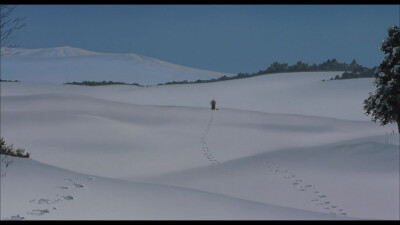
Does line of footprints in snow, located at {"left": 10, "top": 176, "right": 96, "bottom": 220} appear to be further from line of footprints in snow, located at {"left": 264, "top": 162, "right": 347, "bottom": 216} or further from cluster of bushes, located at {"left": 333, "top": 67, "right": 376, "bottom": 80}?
cluster of bushes, located at {"left": 333, "top": 67, "right": 376, "bottom": 80}

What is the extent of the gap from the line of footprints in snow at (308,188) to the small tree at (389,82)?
768 cm

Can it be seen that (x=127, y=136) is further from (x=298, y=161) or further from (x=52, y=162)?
(x=298, y=161)

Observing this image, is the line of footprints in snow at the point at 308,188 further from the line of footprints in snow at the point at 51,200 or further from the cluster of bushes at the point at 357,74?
the cluster of bushes at the point at 357,74

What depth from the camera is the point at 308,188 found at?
1352cm

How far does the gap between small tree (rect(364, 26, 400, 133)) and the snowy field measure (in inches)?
54.6

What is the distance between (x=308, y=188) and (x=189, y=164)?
697 centimetres

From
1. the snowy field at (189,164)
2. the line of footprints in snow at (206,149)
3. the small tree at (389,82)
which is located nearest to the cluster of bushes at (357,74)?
the snowy field at (189,164)

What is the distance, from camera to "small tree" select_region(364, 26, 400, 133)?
22.5 m

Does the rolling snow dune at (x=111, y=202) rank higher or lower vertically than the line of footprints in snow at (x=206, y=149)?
lower

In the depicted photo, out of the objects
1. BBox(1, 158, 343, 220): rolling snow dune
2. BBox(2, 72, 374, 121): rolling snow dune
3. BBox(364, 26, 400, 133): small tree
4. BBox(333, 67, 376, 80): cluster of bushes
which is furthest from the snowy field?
BBox(333, 67, 376, 80): cluster of bushes

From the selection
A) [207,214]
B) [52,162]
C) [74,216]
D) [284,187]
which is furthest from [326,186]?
[52,162]

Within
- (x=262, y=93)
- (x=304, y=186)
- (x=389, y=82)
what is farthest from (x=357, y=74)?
(x=304, y=186)

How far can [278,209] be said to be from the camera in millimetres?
9062

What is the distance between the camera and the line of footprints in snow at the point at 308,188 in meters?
11.2
